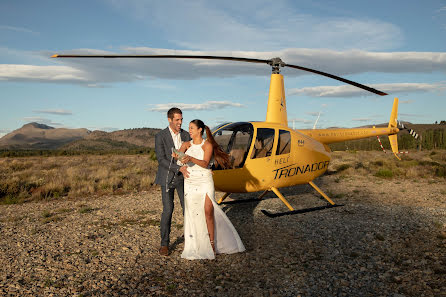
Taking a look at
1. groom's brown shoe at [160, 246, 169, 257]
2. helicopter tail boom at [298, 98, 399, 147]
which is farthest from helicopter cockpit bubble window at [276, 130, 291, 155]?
groom's brown shoe at [160, 246, 169, 257]

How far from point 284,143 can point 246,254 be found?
3347mm

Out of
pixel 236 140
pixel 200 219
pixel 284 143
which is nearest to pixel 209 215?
pixel 200 219

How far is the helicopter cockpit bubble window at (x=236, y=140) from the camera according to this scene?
24.5ft

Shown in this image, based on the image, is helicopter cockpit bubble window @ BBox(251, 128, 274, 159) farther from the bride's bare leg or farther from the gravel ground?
the bride's bare leg

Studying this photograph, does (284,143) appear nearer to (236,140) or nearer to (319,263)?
(236,140)

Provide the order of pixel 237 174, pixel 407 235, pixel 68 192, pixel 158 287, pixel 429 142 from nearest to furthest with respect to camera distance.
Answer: pixel 158 287
pixel 407 235
pixel 237 174
pixel 68 192
pixel 429 142

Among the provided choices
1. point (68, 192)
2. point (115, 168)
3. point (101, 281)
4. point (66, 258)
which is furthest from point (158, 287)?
point (115, 168)

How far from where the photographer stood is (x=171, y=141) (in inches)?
220

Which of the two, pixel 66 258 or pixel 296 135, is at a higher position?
pixel 296 135

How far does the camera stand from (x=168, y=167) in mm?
5355

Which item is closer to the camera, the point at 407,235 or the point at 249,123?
the point at 407,235

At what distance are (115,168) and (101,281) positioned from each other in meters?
16.4

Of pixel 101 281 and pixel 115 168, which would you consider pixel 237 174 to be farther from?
pixel 115 168

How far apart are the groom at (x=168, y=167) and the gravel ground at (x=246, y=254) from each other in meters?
0.65
